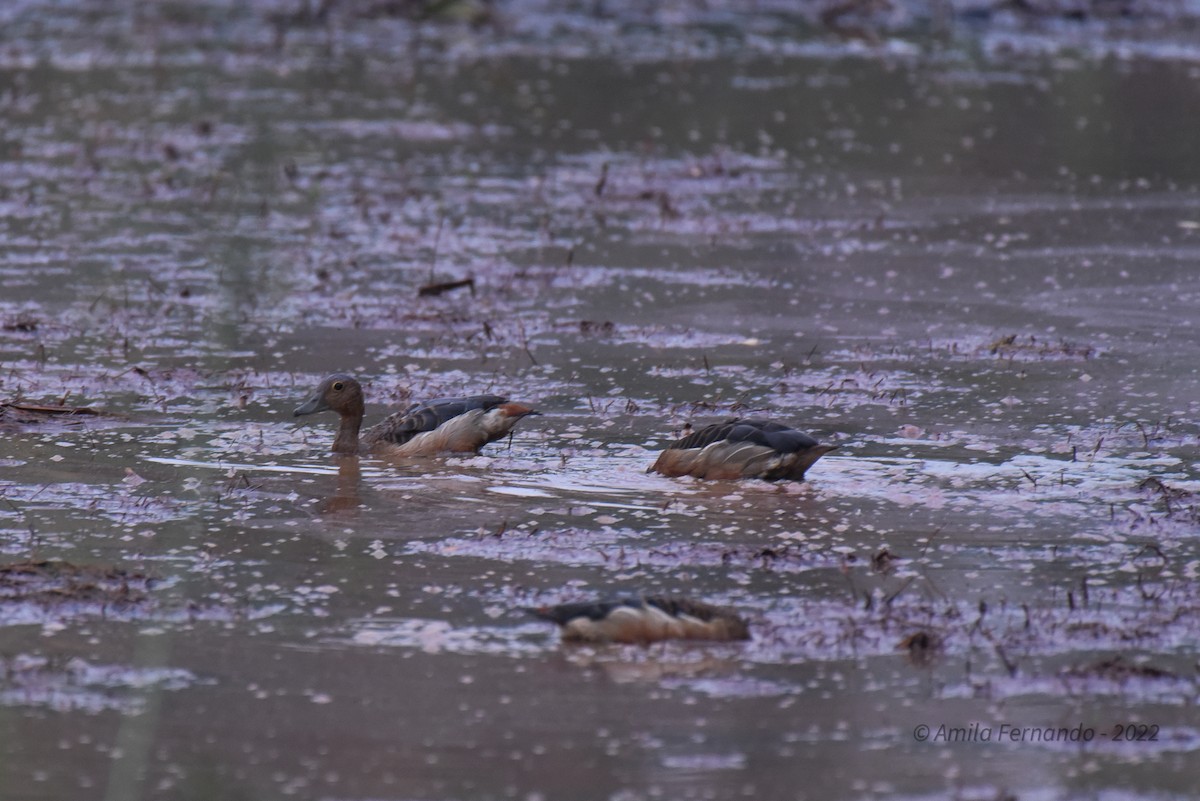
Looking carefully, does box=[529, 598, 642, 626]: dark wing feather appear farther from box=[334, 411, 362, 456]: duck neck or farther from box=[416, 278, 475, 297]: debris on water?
box=[416, 278, 475, 297]: debris on water

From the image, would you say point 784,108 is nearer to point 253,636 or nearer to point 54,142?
point 54,142

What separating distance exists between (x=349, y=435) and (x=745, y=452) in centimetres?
214

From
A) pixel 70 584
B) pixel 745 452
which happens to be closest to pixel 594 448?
pixel 745 452

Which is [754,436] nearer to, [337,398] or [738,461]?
[738,461]

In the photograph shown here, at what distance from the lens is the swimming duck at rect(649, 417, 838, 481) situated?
889cm

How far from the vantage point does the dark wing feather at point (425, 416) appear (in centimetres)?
957

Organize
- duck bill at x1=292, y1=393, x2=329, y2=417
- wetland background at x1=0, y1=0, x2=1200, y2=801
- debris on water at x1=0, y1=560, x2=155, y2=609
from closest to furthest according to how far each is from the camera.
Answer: wetland background at x1=0, y1=0, x2=1200, y2=801 < debris on water at x1=0, y1=560, x2=155, y2=609 < duck bill at x1=292, y1=393, x2=329, y2=417

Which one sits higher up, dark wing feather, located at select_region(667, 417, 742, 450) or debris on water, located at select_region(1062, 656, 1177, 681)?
dark wing feather, located at select_region(667, 417, 742, 450)

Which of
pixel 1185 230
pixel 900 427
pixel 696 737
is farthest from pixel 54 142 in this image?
pixel 696 737

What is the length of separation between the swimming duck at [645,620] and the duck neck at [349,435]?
3.11 m

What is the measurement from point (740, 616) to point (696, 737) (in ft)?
3.14

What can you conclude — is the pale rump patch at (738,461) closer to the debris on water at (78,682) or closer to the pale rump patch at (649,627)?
the pale rump patch at (649,627)

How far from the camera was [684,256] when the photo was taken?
588 inches

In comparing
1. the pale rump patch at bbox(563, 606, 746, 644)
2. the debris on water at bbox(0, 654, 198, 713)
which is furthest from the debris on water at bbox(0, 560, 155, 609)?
the pale rump patch at bbox(563, 606, 746, 644)
